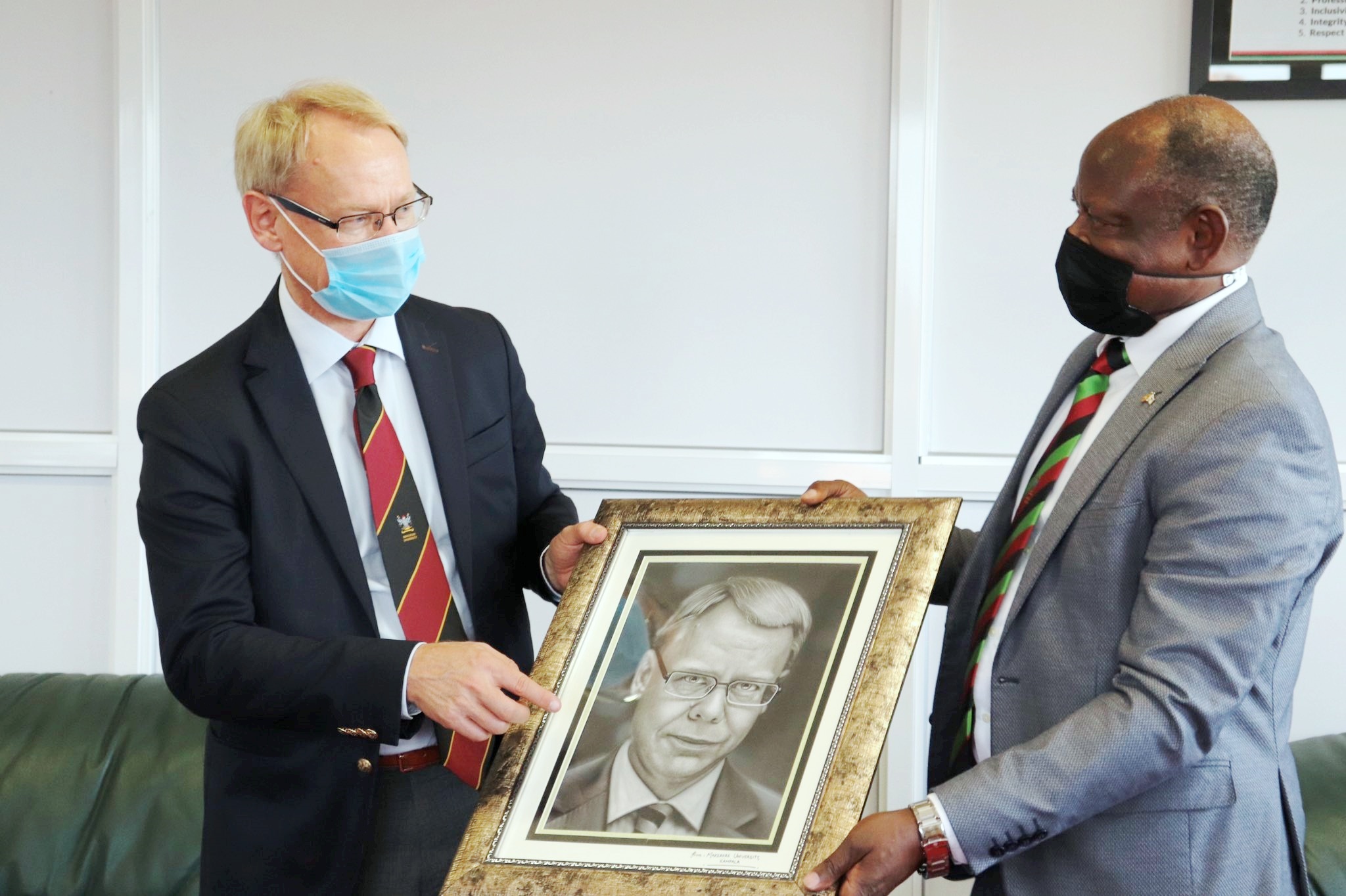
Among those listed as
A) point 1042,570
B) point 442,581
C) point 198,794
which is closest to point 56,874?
point 198,794

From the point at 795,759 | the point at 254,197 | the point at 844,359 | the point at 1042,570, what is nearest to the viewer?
the point at 795,759

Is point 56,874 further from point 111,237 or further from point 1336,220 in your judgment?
point 1336,220

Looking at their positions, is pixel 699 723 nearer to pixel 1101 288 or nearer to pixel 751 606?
pixel 751 606

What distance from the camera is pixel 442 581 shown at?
5.55 ft

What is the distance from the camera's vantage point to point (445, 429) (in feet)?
5.73

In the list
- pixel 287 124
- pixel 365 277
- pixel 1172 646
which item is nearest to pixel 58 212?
pixel 287 124

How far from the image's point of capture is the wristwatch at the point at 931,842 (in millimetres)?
1302

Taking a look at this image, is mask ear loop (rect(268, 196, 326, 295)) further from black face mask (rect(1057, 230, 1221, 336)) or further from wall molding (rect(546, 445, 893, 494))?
wall molding (rect(546, 445, 893, 494))

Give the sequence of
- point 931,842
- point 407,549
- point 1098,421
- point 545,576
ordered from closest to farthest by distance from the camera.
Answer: point 931,842, point 1098,421, point 407,549, point 545,576

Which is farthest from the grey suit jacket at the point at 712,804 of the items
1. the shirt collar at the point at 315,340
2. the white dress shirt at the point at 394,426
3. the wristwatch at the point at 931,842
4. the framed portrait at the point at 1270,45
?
the framed portrait at the point at 1270,45

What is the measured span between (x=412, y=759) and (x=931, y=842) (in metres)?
0.73

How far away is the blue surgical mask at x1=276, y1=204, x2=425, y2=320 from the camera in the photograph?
66.7 inches

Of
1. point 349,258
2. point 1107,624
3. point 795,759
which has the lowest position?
point 795,759

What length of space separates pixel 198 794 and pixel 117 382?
1024mm
